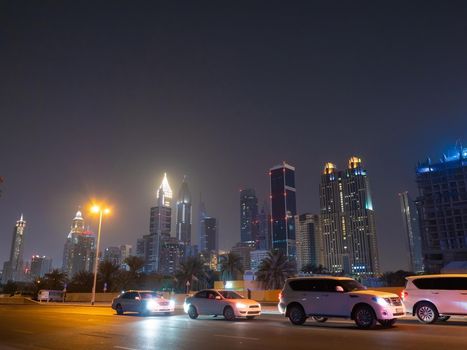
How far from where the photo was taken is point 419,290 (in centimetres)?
1866

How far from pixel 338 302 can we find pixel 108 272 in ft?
177

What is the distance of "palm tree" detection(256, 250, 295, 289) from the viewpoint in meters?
73.2

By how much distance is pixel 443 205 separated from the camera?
153 metres

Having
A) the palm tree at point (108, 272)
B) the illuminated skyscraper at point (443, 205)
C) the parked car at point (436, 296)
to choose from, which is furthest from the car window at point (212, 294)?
the illuminated skyscraper at point (443, 205)

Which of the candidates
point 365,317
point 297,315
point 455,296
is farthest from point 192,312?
point 455,296

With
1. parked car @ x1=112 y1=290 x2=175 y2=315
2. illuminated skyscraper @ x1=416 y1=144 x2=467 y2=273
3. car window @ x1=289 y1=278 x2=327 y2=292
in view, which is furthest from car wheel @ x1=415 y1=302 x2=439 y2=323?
→ illuminated skyscraper @ x1=416 y1=144 x2=467 y2=273

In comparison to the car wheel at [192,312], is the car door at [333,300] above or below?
above

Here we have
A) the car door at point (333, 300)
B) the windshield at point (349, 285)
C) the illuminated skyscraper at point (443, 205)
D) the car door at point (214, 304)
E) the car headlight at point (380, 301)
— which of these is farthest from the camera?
the illuminated skyscraper at point (443, 205)

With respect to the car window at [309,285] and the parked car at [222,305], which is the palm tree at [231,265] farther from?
the car window at [309,285]

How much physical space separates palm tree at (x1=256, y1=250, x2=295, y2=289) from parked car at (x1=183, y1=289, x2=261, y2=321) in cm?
5227

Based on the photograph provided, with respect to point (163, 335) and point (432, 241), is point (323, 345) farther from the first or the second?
point (432, 241)

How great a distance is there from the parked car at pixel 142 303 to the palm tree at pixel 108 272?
4080 cm

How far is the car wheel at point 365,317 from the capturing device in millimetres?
15828

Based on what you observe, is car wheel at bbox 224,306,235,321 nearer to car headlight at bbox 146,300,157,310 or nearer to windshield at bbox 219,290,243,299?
windshield at bbox 219,290,243,299
